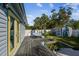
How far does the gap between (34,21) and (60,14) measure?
7.06ft

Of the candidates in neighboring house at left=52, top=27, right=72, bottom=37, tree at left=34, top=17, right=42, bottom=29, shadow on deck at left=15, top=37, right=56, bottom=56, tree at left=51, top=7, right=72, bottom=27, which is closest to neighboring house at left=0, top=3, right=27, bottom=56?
shadow on deck at left=15, top=37, right=56, bottom=56

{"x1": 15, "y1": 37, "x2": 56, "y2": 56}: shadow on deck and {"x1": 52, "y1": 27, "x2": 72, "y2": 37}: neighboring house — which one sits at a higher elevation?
{"x1": 52, "y1": 27, "x2": 72, "y2": 37}: neighboring house

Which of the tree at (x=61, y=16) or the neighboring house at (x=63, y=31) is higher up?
the tree at (x=61, y=16)

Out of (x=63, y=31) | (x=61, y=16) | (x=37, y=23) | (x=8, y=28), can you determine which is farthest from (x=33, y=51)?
(x=63, y=31)

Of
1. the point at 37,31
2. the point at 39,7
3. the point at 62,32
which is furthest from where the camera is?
the point at 37,31

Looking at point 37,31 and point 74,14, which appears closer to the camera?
point 74,14

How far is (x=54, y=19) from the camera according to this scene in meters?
11.8

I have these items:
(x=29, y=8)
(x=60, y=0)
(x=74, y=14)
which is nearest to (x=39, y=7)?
(x=29, y=8)

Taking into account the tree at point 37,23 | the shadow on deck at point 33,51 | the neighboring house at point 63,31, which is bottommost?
the shadow on deck at point 33,51

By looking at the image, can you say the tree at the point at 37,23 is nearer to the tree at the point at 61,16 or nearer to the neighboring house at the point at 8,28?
the tree at the point at 61,16

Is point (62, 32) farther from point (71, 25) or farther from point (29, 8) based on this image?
point (29, 8)

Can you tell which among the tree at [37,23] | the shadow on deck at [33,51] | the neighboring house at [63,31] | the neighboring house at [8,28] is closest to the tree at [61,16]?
the neighboring house at [63,31]

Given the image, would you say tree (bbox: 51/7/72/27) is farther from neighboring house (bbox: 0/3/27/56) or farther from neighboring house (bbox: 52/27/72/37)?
neighboring house (bbox: 0/3/27/56)

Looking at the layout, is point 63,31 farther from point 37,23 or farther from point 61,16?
point 37,23
